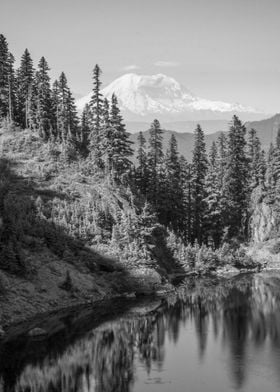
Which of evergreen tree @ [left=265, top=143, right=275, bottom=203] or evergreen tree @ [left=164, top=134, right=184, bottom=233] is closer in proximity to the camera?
evergreen tree @ [left=164, top=134, right=184, bottom=233]

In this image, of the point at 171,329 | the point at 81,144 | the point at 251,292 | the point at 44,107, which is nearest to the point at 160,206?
the point at 81,144

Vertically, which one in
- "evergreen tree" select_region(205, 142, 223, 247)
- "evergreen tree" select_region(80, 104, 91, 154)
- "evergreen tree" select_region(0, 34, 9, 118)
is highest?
"evergreen tree" select_region(0, 34, 9, 118)

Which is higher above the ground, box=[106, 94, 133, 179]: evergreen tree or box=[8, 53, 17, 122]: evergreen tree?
box=[8, 53, 17, 122]: evergreen tree

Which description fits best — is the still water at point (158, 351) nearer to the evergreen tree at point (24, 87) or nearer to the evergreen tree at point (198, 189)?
the evergreen tree at point (198, 189)

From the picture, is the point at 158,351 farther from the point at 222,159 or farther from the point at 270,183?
the point at 222,159

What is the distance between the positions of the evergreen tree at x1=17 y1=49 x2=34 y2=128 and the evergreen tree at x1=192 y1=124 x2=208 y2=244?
110 ft

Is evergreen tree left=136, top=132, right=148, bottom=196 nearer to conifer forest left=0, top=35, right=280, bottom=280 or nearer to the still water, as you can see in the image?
conifer forest left=0, top=35, right=280, bottom=280

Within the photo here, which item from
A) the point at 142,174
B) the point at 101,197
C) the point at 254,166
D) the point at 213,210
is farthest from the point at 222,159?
the point at 101,197

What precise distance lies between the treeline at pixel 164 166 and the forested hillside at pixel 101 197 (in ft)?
0.74

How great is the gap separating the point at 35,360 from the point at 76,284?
2077 centimetres

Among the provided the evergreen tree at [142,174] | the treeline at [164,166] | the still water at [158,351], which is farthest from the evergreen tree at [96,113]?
the still water at [158,351]

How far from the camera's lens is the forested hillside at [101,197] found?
64000mm

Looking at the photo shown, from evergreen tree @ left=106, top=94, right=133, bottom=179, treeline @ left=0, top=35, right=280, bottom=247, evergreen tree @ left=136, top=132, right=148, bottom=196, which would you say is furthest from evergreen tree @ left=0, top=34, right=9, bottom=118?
evergreen tree @ left=136, top=132, right=148, bottom=196

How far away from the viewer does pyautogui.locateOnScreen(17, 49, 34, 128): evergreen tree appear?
104 metres
